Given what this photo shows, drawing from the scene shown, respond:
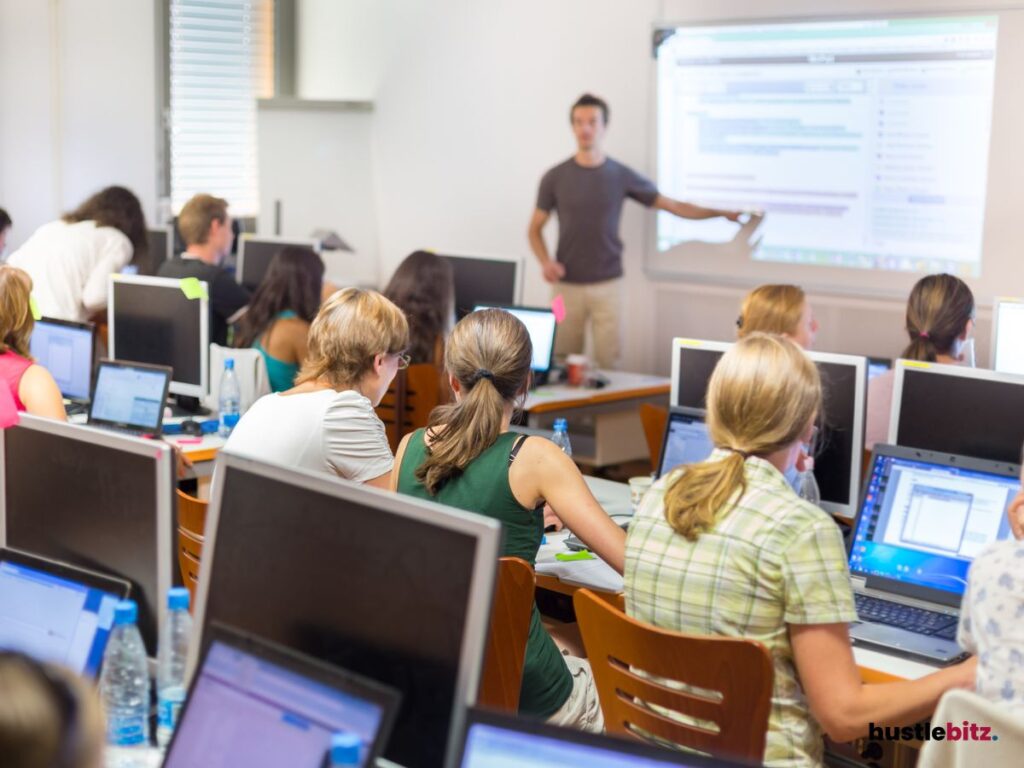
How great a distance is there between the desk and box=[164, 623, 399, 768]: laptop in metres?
4.00

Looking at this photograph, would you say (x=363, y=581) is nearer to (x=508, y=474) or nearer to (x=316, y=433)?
(x=508, y=474)

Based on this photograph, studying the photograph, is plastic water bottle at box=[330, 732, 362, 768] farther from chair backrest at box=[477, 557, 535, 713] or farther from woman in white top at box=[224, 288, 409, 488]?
woman in white top at box=[224, 288, 409, 488]

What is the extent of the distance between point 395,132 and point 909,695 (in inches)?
289

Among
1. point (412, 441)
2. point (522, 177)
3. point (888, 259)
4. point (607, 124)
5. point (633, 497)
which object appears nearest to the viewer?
point (412, 441)

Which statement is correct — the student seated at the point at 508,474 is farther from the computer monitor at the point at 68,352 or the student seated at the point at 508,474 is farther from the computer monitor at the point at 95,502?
the computer monitor at the point at 68,352

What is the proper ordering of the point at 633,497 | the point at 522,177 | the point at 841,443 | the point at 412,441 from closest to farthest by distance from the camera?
the point at 412,441 → the point at 841,443 → the point at 633,497 → the point at 522,177

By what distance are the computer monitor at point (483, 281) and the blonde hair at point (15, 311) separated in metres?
2.76

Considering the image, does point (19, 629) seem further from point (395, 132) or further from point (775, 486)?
point (395, 132)

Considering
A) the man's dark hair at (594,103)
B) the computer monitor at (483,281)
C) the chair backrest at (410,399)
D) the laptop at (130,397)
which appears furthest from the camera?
the man's dark hair at (594,103)

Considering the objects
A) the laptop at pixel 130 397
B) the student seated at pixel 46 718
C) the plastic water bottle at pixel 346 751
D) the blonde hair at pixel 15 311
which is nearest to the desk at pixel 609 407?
the laptop at pixel 130 397

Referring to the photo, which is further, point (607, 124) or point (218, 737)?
point (607, 124)

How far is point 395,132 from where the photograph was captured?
29.5 feet

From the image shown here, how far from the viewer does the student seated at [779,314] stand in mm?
3914

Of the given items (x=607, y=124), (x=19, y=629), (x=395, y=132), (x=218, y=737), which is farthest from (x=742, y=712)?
(x=395, y=132)
